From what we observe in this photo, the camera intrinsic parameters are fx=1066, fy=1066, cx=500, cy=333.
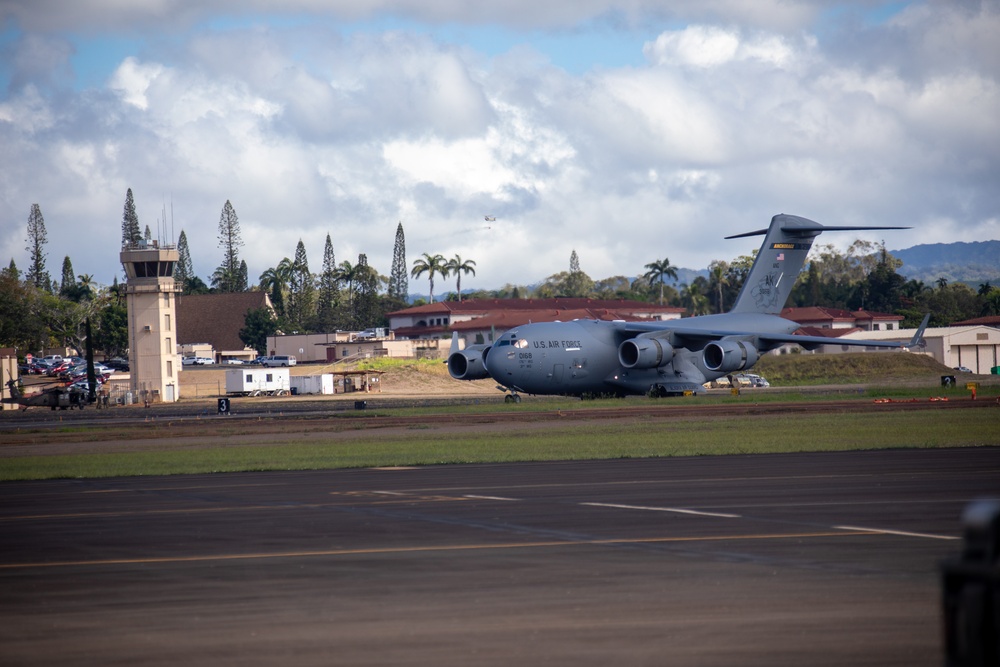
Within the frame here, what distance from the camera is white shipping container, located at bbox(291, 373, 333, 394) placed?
78250mm

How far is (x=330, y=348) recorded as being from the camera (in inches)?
4555

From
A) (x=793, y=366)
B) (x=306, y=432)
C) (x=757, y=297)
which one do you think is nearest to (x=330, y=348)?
(x=793, y=366)

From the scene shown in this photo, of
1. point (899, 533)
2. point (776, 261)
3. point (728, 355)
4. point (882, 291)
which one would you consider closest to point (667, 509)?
point (899, 533)

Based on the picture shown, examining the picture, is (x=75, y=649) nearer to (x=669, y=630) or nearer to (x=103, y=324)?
(x=669, y=630)

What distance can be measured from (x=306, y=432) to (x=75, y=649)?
1054 inches

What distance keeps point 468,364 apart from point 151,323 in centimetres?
3317

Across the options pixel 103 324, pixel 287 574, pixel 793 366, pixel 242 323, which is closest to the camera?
pixel 287 574

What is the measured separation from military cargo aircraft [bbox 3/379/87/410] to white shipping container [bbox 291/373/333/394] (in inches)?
638

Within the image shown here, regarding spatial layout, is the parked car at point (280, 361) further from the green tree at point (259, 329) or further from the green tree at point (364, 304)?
the green tree at point (364, 304)

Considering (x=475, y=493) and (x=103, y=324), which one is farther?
(x=103, y=324)

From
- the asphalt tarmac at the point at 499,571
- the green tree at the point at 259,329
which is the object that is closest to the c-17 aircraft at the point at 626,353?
the asphalt tarmac at the point at 499,571

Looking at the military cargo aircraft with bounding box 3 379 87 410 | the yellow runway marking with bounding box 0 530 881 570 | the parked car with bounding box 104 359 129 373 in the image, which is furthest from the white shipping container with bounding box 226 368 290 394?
the yellow runway marking with bounding box 0 530 881 570

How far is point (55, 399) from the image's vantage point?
65562mm

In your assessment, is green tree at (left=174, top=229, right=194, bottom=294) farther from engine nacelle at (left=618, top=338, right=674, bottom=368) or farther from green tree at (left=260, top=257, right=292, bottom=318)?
engine nacelle at (left=618, top=338, right=674, bottom=368)
